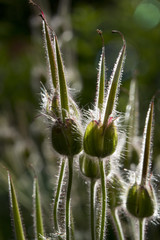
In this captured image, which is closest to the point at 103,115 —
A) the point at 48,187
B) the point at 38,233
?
the point at 38,233

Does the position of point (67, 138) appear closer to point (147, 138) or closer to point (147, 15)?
point (147, 138)

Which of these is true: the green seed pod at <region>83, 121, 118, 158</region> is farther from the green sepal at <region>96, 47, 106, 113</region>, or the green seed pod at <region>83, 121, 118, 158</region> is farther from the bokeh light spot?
the bokeh light spot

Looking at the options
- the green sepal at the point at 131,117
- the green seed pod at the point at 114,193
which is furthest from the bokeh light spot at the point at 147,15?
the green seed pod at the point at 114,193

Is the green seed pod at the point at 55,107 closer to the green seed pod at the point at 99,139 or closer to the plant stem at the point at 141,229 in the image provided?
the green seed pod at the point at 99,139

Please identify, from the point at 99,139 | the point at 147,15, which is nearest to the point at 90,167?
the point at 99,139

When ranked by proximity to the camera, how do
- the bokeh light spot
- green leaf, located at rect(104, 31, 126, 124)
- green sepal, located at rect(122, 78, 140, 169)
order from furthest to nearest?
the bokeh light spot < green sepal, located at rect(122, 78, 140, 169) < green leaf, located at rect(104, 31, 126, 124)

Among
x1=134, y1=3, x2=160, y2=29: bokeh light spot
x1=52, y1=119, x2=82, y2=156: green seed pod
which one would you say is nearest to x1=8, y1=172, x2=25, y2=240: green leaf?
x1=52, y1=119, x2=82, y2=156: green seed pod
